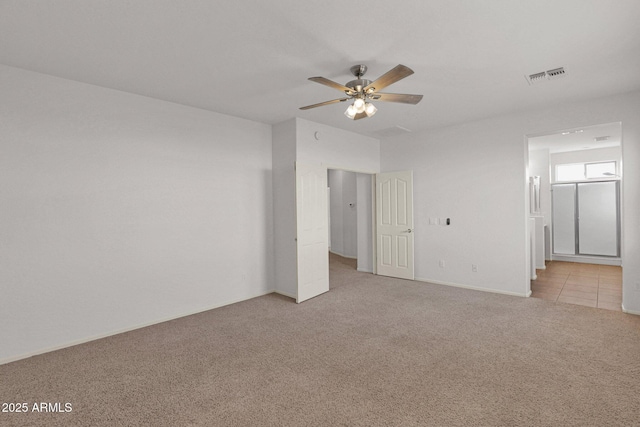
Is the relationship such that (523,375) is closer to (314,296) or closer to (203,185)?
(314,296)

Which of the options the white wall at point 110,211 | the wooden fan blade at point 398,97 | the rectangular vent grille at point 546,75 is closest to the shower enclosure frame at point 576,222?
the rectangular vent grille at point 546,75

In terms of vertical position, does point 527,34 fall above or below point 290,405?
above

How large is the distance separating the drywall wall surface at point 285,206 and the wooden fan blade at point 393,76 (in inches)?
84.1

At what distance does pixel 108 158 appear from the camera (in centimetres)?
351

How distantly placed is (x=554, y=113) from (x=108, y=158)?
226 inches

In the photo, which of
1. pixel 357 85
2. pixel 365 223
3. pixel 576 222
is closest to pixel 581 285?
pixel 576 222

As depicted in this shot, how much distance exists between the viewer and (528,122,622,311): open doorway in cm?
636

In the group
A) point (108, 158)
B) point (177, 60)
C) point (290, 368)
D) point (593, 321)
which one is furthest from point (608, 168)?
point (108, 158)

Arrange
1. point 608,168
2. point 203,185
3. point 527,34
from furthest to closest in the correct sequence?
point 608,168 → point 203,185 → point 527,34

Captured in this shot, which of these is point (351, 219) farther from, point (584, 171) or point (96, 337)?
point (96, 337)

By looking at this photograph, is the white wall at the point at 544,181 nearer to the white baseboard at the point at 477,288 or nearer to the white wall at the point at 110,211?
the white baseboard at the point at 477,288

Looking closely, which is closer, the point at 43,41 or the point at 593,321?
the point at 43,41

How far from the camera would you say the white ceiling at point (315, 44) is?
219 cm

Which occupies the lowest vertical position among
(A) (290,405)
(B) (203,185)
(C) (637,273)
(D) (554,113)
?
(A) (290,405)
